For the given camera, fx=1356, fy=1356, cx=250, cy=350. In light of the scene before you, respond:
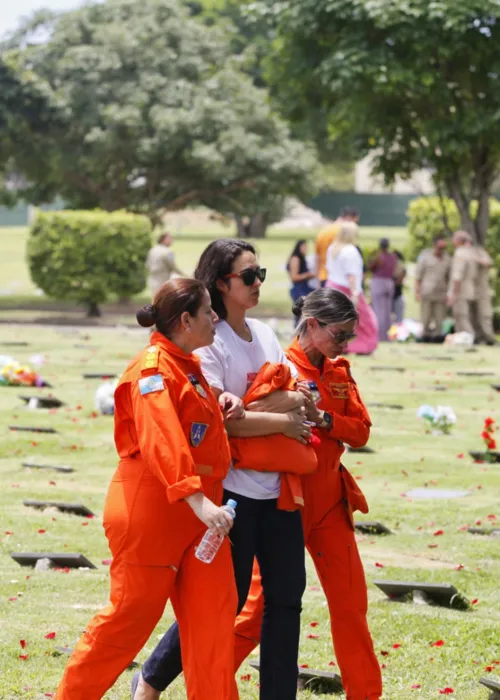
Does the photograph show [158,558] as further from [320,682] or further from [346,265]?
[346,265]

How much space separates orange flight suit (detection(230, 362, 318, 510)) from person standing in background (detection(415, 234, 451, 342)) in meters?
17.8

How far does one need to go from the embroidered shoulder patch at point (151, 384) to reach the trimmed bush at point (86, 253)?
23.7m

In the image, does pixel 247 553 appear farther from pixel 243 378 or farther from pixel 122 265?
pixel 122 265

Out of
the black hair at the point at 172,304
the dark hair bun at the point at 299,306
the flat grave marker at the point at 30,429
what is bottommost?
the flat grave marker at the point at 30,429

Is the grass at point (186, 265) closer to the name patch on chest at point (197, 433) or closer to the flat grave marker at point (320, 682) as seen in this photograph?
the flat grave marker at point (320, 682)

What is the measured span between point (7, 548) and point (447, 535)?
2.68 metres

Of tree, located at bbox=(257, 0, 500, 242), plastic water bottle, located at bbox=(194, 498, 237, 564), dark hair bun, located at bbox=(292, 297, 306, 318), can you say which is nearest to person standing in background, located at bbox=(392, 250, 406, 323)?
tree, located at bbox=(257, 0, 500, 242)

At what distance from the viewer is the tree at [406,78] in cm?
2225

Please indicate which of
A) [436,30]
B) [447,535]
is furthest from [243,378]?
[436,30]

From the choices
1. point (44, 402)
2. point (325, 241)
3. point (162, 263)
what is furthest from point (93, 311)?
point (44, 402)

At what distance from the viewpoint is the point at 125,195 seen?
3406 cm

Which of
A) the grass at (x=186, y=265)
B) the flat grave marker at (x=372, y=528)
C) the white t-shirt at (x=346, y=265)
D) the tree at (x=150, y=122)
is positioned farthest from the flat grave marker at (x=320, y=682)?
the tree at (x=150, y=122)

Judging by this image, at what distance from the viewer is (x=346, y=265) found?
1630 cm

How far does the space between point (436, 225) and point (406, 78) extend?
30.1ft
